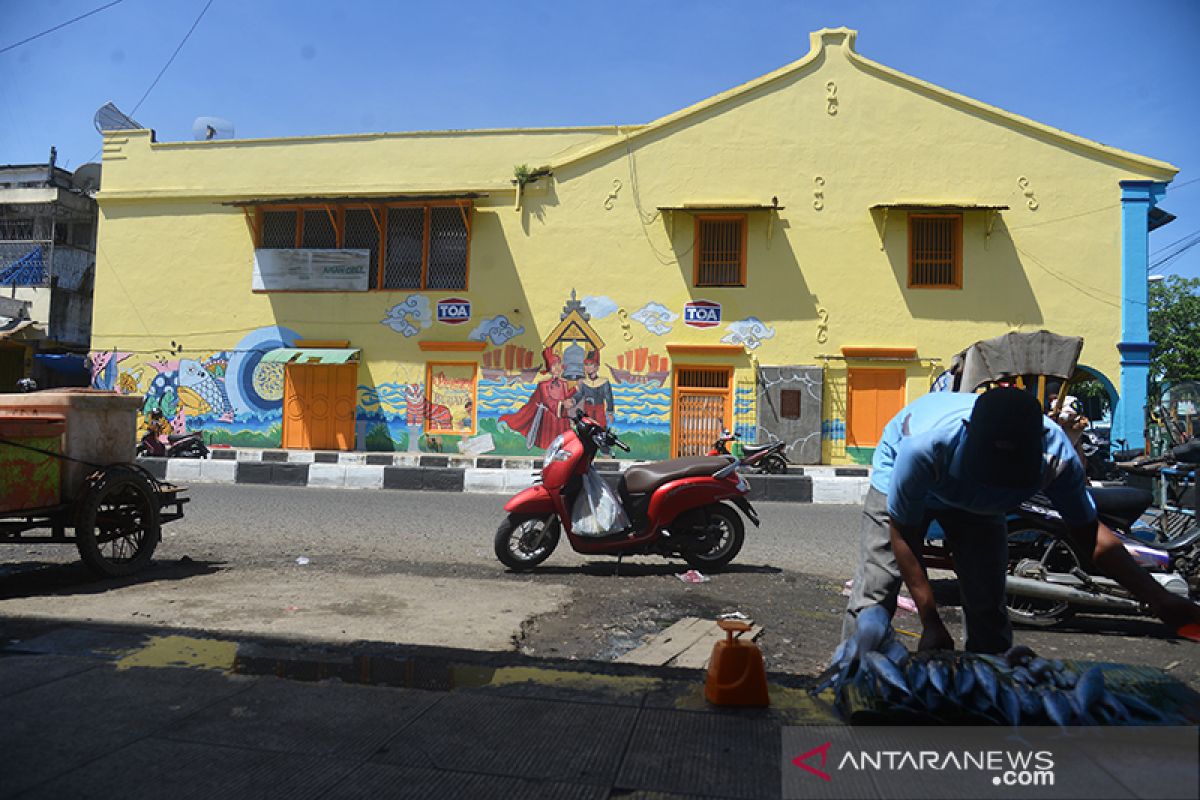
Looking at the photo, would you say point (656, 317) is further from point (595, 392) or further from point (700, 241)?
point (595, 392)

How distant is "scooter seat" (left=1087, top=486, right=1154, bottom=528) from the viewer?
513 centimetres

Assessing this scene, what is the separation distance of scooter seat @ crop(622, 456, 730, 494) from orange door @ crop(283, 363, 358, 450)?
14.4 m

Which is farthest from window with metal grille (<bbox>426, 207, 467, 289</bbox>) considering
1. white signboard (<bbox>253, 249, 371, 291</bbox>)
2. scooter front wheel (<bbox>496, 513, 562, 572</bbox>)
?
scooter front wheel (<bbox>496, 513, 562, 572</bbox>)

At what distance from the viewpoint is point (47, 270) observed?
25172 mm

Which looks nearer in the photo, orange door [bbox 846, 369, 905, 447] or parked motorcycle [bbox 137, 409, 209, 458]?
parked motorcycle [bbox 137, 409, 209, 458]

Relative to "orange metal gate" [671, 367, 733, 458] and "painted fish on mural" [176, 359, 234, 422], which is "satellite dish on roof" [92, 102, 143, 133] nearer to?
"painted fish on mural" [176, 359, 234, 422]

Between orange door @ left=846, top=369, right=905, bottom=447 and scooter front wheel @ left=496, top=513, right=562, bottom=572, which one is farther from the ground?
orange door @ left=846, top=369, right=905, bottom=447

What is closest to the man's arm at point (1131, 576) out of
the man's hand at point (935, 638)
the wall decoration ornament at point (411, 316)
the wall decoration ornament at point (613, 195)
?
the man's hand at point (935, 638)

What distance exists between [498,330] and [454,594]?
1373 centimetres

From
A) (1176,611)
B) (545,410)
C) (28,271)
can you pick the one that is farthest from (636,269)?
(28,271)

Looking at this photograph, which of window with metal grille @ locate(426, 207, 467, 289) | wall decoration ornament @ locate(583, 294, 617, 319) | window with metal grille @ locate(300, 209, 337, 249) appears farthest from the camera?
window with metal grille @ locate(300, 209, 337, 249)

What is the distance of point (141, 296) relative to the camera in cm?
2044

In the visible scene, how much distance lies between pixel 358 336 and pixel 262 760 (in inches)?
702

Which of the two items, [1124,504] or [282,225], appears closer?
[1124,504]
